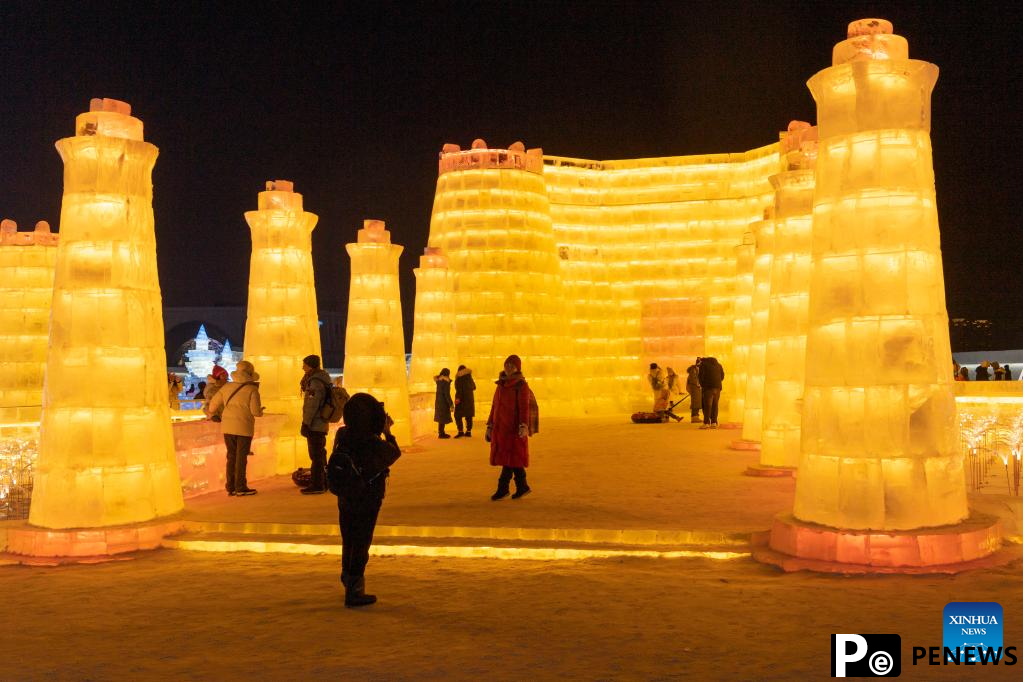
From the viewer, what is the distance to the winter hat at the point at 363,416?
7.30m

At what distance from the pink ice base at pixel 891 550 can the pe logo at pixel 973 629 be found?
3.68 feet

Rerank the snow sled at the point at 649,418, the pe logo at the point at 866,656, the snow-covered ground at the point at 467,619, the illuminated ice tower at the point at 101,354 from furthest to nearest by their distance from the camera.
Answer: the snow sled at the point at 649,418 → the illuminated ice tower at the point at 101,354 → the snow-covered ground at the point at 467,619 → the pe logo at the point at 866,656

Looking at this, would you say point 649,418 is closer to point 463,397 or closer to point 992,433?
point 463,397

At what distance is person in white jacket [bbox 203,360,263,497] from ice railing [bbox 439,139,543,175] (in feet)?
70.4

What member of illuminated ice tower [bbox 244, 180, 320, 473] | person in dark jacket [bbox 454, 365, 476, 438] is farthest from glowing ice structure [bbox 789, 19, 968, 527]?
person in dark jacket [bbox 454, 365, 476, 438]

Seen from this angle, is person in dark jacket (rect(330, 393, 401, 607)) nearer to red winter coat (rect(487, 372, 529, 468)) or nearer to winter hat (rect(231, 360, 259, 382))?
red winter coat (rect(487, 372, 529, 468))

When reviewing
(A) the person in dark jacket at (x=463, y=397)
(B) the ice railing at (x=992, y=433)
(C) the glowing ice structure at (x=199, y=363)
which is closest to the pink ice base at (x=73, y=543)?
(B) the ice railing at (x=992, y=433)

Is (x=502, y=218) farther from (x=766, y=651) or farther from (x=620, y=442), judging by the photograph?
(x=766, y=651)

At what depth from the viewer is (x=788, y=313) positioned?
585 inches

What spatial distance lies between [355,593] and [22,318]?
64.7 ft

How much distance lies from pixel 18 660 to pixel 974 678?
5827 millimetres

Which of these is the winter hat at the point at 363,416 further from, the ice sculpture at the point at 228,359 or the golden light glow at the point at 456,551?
the ice sculpture at the point at 228,359

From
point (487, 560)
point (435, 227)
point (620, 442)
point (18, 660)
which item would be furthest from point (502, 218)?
point (18, 660)

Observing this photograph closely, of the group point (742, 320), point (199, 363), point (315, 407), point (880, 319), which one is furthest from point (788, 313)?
point (199, 363)
